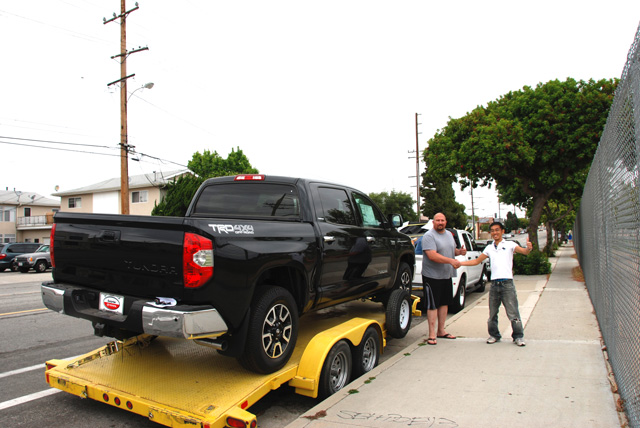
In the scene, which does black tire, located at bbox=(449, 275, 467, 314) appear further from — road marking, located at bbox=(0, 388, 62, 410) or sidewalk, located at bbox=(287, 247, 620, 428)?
road marking, located at bbox=(0, 388, 62, 410)

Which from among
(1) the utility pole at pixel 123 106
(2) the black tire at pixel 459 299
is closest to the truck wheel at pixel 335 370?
(2) the black tire at pixel 459 299

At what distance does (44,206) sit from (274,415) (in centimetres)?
5675

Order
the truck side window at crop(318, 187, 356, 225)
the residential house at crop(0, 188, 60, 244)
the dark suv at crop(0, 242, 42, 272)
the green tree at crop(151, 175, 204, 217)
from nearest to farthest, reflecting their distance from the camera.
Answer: the truck side window at crop(318, 187, 356, 225) < the green tree at crop(151, 175, 204, 217) < the dark suv at crop(0, 242, 42, 272) < the residential house at crop(0, 188, 60, 244)

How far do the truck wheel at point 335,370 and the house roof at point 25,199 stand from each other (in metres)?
54.7

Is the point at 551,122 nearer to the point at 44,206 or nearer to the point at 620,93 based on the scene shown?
the point at 620,93

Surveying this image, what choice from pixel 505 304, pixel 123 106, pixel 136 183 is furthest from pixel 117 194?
pixel 505 304

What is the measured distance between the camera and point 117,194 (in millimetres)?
40531

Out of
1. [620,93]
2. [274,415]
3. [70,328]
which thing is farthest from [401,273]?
[70,328]

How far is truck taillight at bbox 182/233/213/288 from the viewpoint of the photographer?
336 centimetres

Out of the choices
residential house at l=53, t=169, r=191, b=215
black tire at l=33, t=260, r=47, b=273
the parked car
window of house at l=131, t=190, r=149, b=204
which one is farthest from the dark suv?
window of house at l=131, t=190, r=149, b=204

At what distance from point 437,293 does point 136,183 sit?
38.3 m

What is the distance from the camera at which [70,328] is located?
7.73 m

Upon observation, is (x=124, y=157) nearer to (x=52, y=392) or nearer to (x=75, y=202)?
(x=52, y=392)

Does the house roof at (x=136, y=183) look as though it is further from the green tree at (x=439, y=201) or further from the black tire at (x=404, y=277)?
the green tree at (x=439, y=201)
